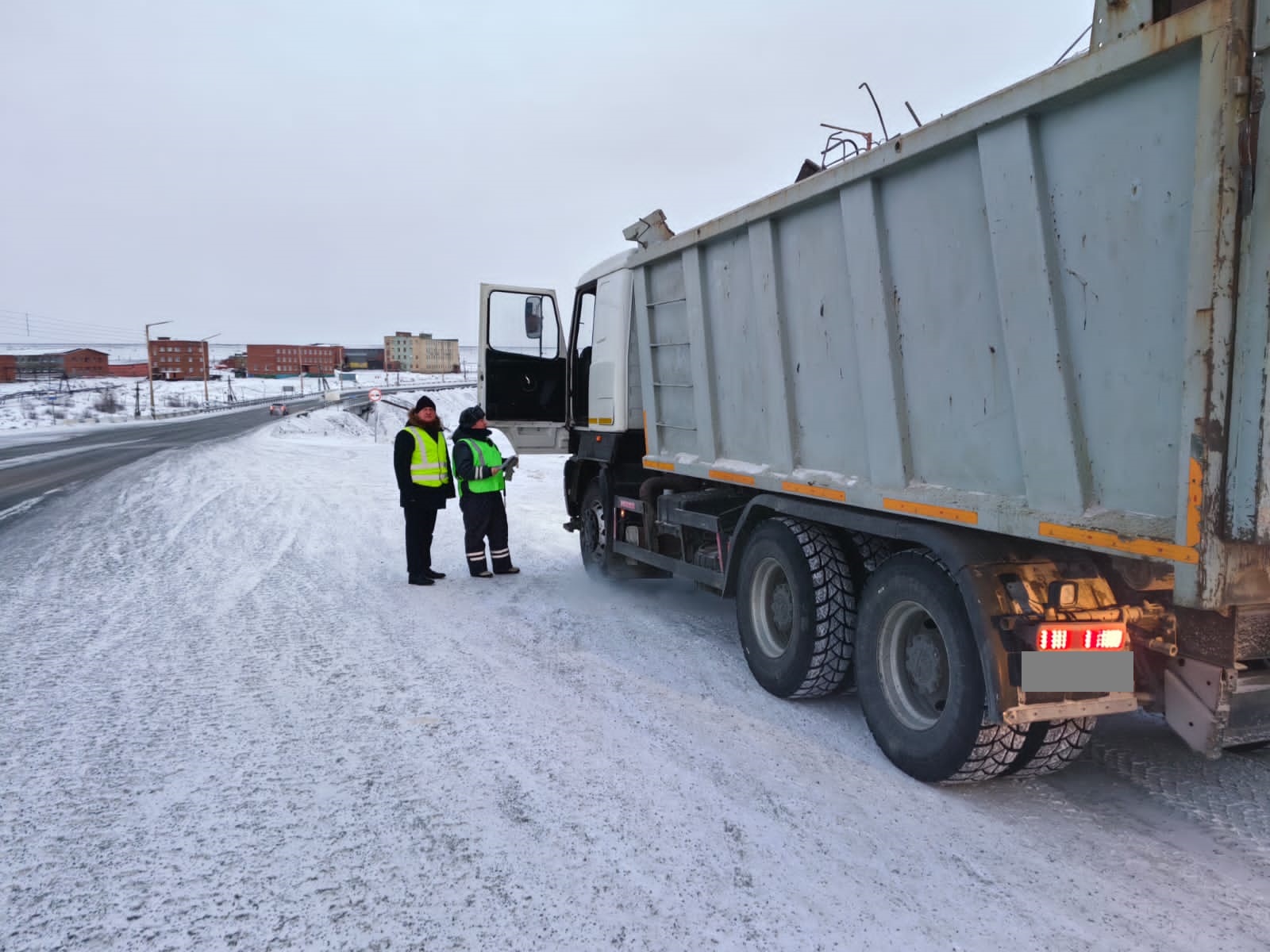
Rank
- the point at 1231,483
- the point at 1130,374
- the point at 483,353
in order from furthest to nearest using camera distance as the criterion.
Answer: the point at 483,353 → the point at 1130,374 → the point at 1231,483

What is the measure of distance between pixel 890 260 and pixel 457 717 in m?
2.94

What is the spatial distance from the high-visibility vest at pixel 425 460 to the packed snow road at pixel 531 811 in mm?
1820

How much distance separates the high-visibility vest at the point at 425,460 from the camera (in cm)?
738

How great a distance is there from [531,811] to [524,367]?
17.9 ft

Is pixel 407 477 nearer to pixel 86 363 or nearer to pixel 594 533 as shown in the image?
pixel 594 533

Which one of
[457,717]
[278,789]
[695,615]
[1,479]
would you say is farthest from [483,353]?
[1,479]

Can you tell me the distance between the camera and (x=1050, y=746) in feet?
10.8

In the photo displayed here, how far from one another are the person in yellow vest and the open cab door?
657mm

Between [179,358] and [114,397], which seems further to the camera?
[179,358]

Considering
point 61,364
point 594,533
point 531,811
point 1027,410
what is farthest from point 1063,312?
point 61,364

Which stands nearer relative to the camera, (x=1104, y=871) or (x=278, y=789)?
(x=1104, y=871)

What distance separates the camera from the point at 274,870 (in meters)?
2.71

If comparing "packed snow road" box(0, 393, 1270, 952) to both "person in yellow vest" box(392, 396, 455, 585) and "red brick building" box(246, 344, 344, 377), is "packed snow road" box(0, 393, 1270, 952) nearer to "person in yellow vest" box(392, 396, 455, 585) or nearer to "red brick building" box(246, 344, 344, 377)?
"person in yellow vest" box(392, 396, 455, 585)

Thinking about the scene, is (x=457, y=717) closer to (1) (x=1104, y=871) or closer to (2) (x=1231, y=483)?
(1) (x=1104, y=871)
